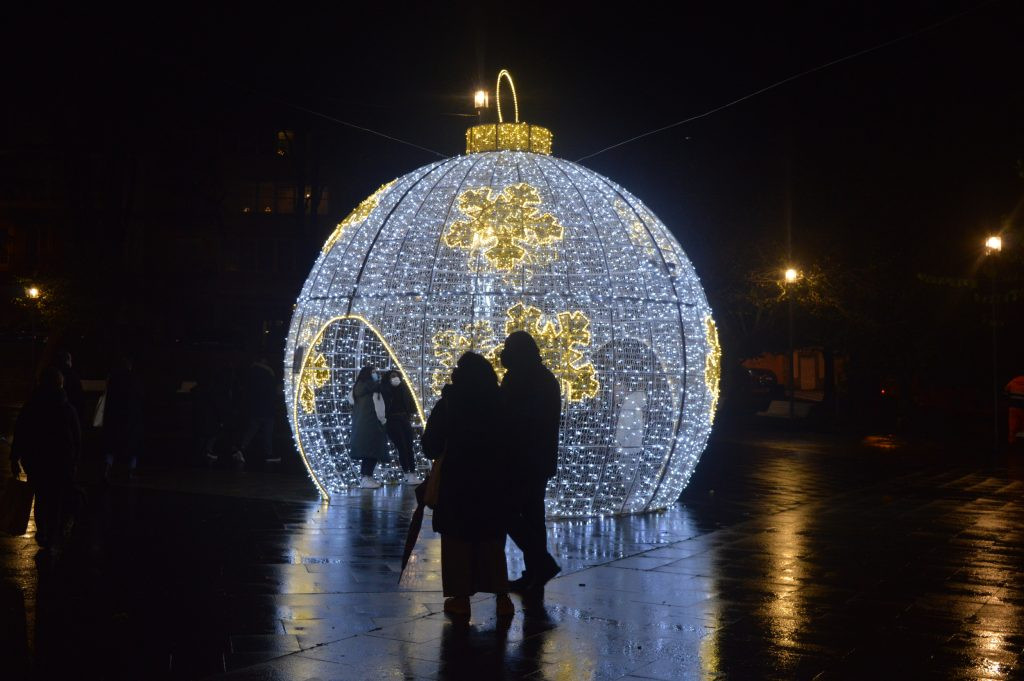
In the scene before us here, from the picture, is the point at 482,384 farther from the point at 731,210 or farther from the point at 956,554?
the point at 731,210

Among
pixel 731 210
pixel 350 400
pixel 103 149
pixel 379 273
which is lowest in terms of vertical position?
pixel 350 400

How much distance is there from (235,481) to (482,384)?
23.7 feet

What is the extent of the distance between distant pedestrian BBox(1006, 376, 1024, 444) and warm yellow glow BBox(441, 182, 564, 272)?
12692mm

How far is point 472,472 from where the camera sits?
6629 millimetres

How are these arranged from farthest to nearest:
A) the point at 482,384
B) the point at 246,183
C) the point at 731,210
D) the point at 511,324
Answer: the point at 246,183
the point at 731,210
the point at 511,324
the point at 482,384

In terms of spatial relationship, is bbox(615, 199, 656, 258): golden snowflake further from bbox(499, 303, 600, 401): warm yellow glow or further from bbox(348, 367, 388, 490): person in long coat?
bbox(348, 367, 388, 490): person in long coat

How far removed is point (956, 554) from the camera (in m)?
8.70

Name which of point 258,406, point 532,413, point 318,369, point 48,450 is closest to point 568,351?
point 532,413

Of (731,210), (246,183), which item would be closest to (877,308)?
(731,210)

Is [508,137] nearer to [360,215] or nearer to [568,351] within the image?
[360,215]

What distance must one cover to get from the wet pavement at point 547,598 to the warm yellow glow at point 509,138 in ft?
12.8

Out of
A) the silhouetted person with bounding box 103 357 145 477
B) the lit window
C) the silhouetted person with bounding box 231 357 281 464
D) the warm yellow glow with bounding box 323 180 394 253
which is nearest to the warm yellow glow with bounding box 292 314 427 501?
the warm yellow glow with bounding box 323 180 394 253

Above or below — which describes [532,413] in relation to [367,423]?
above

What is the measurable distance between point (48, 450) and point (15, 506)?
0.50m
